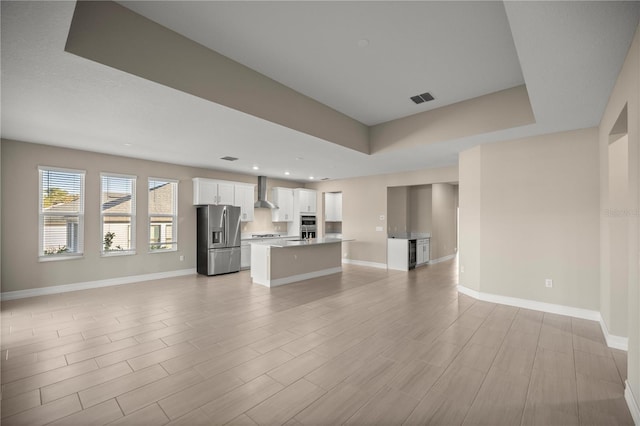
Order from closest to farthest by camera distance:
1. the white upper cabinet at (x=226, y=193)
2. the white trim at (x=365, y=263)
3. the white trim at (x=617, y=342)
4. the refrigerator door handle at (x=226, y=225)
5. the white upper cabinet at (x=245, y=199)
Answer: the white trim at (x=617, y=342) < the refrigerator door handle at (x=226, y=225) < the white upper cabinet at (x=226, y=193) < the white upper cabinet at (x=245, y=199) < the white trim at (x=365, y=263)

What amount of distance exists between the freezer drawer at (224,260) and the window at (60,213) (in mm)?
2462

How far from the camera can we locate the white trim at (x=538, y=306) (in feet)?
13.0

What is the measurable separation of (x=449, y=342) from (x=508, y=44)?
10.4ft

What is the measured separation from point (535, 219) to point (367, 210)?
4.57 metres

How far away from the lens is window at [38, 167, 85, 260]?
17.0 ft

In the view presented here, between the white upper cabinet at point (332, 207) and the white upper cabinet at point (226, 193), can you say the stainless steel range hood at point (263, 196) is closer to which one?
the white upper cabinet at point (226, 193)

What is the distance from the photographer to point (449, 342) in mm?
3197

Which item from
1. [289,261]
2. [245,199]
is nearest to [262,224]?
[245,199]

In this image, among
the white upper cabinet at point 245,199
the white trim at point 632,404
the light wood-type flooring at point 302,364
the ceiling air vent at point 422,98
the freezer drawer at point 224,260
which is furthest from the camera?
the white upper cabinet at point 245,199

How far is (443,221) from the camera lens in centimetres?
955

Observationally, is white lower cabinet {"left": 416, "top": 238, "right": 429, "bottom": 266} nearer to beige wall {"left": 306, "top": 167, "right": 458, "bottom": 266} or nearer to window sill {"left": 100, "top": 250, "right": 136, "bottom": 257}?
beige wall {"left": 306, "top": 167, "right": 458, "bottom": 266}

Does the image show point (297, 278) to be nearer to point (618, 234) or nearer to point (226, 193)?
point (226, 193)

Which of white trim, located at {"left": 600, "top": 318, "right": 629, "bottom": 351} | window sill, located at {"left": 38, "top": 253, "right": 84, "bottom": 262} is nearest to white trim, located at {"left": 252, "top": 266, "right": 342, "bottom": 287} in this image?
window sill, located at {"left": 38, "top": 253, "right": 84, "bottom": 262}

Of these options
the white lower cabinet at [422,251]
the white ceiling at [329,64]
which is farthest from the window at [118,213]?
the white lower cabinet at [422,251]
